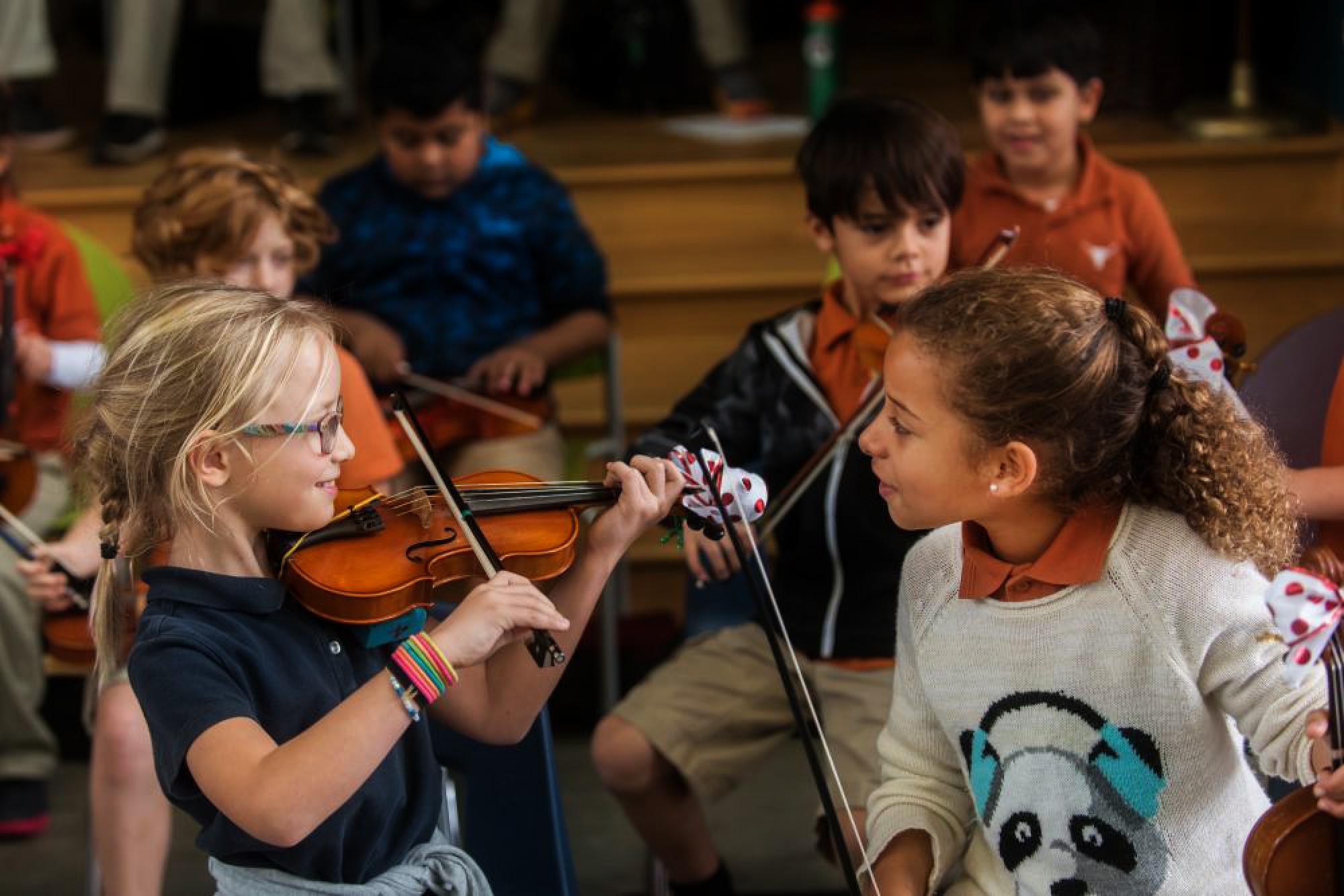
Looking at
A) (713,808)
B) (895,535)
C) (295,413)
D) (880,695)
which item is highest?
(295,413)

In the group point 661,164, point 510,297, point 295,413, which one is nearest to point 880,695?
point 295,413

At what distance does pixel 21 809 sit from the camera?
8.46 ft

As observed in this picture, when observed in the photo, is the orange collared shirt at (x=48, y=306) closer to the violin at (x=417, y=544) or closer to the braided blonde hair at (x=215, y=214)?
the braided blonde hair at (x=215, y=214)

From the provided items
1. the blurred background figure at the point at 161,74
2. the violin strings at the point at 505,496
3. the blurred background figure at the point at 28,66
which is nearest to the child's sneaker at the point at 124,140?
the blurred background figure at the point at 161,74

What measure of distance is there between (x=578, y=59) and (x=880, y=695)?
266 cm

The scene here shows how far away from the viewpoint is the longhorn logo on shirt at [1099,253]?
2.39 m

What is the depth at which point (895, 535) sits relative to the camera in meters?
2.00

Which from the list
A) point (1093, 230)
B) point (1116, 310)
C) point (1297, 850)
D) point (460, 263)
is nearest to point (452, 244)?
point (460, 263)

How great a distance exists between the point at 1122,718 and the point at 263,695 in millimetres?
712

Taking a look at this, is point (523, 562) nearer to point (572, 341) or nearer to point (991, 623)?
point (991, 623)

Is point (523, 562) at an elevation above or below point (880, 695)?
above

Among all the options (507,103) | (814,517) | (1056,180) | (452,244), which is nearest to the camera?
(814,517)

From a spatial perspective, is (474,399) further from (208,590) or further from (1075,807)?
(1075,807)

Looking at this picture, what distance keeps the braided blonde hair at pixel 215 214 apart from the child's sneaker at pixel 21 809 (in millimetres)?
855
